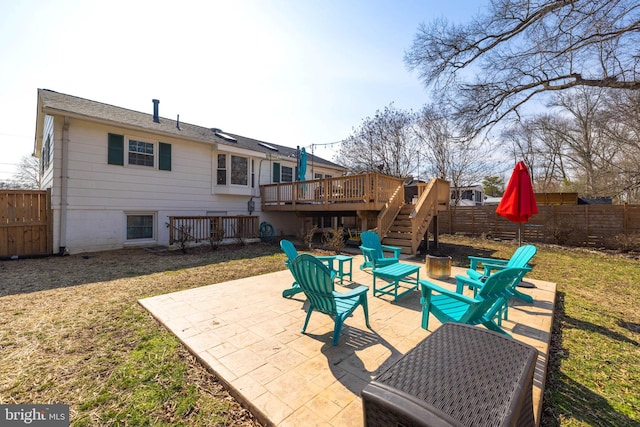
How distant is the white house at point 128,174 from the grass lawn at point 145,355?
3137 millimetres

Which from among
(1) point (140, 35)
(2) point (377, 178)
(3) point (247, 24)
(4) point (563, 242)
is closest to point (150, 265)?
(1) point (140, 35)

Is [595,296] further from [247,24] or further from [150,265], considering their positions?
[150,265]

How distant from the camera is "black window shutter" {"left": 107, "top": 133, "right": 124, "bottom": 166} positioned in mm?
9234

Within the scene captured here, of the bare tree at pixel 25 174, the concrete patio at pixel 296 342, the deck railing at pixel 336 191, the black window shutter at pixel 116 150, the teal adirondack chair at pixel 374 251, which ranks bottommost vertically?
the concrete patio at pixel 296 342

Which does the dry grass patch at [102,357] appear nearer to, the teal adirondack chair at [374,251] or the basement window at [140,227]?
the teal adirondack chair at [374,251]

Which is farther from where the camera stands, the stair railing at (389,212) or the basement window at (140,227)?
the basement window at (140,227)

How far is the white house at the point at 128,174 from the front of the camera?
838cm

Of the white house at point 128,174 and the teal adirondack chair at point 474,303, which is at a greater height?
the white house at point 128,174

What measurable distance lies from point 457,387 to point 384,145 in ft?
64.5

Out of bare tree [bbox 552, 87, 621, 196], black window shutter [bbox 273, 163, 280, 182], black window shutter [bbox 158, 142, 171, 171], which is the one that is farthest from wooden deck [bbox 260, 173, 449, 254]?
→ bare tree [bbox 552, 87, 621, 196]

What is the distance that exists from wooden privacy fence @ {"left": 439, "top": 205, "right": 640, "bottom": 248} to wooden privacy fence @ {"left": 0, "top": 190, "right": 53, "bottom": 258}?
1741cm

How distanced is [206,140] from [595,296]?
12657mm

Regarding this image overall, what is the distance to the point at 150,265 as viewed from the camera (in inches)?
280

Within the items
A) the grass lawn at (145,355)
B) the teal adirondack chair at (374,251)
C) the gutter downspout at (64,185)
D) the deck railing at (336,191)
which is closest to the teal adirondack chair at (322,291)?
the grass lawn at (145,355)
